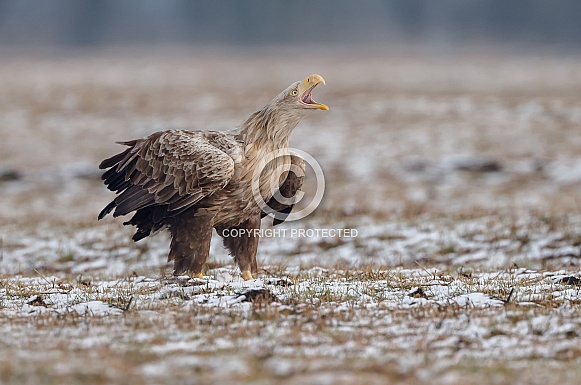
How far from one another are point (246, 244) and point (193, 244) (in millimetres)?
710

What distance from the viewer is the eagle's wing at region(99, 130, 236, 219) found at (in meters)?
9.49

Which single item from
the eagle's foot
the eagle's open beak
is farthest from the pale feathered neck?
the eagle's foot

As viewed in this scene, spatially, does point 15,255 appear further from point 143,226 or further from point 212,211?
point 212,211

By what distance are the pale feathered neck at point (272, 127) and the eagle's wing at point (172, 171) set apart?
0.28 m

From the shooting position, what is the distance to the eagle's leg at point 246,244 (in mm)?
10094

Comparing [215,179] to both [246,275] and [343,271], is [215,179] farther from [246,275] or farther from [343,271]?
[343,271]

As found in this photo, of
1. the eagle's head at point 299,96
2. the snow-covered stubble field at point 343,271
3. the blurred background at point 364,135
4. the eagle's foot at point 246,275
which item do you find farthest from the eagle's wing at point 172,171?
the blurred background at point 364,135

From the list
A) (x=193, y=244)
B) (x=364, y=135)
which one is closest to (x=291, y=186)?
(x=193, y=244)

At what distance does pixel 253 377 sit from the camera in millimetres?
5633

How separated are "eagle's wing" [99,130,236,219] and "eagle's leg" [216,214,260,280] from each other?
0.80 meters

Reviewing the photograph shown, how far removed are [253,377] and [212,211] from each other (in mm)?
4209

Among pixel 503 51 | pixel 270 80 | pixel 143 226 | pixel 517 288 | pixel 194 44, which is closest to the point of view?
pixel 517 288

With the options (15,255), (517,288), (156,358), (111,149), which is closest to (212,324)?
(156,358)

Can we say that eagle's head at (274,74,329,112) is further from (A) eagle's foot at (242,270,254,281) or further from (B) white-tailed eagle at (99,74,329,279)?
(A) eagle's foot at (242,270,254,281)
